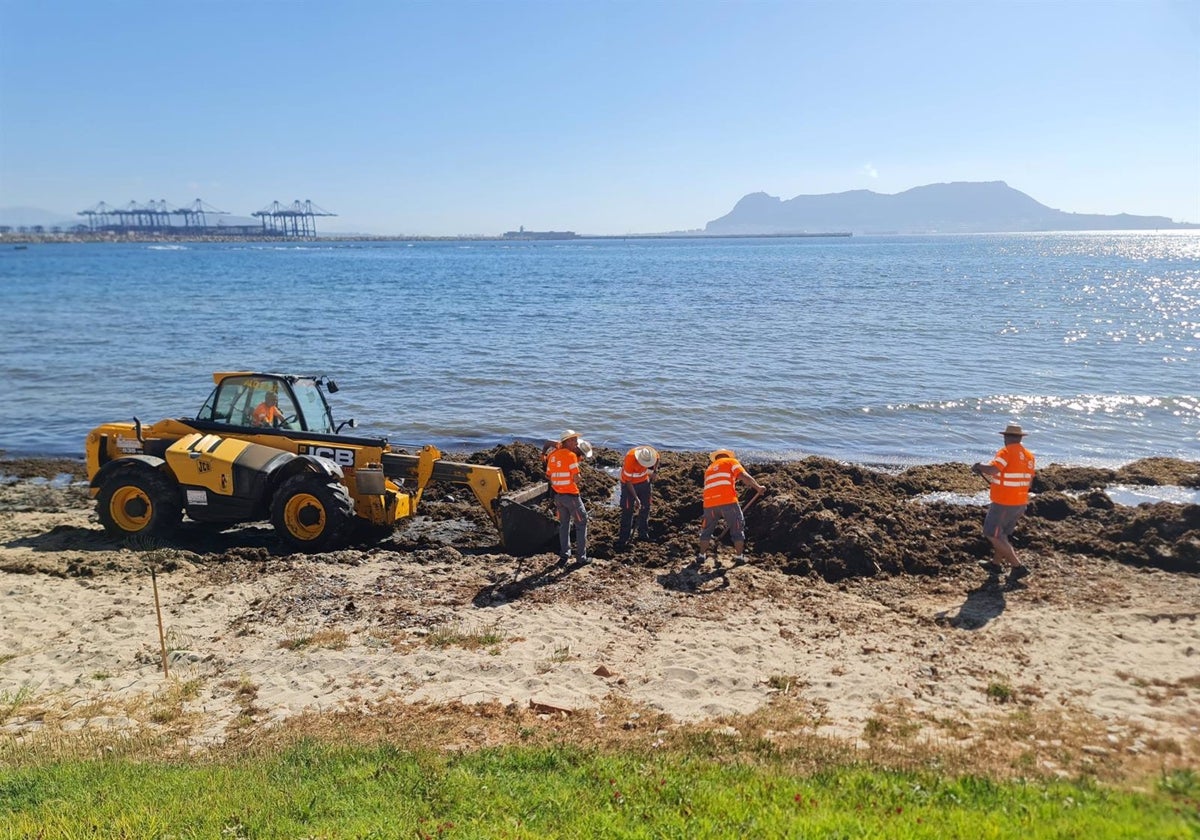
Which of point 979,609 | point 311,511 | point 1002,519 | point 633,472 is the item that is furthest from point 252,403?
point 1002,519

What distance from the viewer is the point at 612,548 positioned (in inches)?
479

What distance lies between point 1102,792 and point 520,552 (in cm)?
787

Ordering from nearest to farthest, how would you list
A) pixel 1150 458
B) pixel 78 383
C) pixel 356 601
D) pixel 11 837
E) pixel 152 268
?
pixel 11 837 < pixel 356 601 < pixel 1150 458 < pixel 78 383 < pixel 152 268

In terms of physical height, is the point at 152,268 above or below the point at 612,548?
above

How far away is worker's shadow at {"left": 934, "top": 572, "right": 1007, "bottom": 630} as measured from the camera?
9.15 metres

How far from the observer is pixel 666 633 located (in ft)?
30.1

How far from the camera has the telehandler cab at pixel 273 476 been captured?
12109mm

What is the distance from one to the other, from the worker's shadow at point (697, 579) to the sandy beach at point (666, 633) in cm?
4

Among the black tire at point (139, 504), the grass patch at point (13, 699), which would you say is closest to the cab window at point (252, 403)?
the black tire at point (139, 504)

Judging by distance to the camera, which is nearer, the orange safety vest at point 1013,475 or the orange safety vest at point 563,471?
the orange safety vest at point 1013,475

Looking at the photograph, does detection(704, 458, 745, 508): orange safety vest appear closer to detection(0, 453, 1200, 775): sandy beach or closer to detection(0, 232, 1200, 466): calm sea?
detection(0, 453, 1200, 775): sandy beach

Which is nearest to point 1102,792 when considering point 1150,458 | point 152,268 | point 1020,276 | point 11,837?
point 11,837

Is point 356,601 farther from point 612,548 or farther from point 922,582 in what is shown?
point 922,582

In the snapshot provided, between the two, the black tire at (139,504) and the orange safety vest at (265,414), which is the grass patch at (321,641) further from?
the orange safety vest at (265,414)
